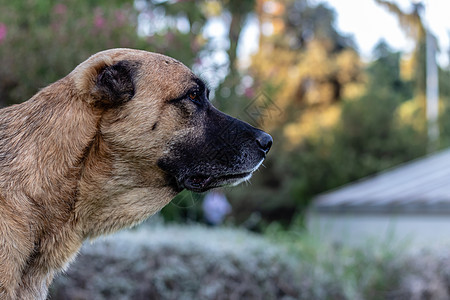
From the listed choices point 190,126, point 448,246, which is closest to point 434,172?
point 448,246

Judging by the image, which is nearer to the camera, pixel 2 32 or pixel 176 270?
pixel 176 270

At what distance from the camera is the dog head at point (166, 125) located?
8.05 ft

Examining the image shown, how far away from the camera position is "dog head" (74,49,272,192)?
2.45 m

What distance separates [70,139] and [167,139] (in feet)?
1.47

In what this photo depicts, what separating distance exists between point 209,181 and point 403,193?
7.85 meters

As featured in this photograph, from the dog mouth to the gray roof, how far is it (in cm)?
606

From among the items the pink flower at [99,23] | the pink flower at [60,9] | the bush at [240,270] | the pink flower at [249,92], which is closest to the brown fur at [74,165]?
the bush at [240,270]

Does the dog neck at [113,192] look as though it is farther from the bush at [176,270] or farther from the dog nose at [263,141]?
the bush at [176,270]

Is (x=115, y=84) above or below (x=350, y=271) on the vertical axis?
above

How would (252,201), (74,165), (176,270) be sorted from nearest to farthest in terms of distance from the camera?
(74,165) → (176,270) → (252,201)

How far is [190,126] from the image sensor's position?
2590mm

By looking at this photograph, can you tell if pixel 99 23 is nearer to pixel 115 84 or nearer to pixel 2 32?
pixel 2 32

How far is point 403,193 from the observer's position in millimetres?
9719

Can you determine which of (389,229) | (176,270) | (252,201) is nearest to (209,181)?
(176,270)
